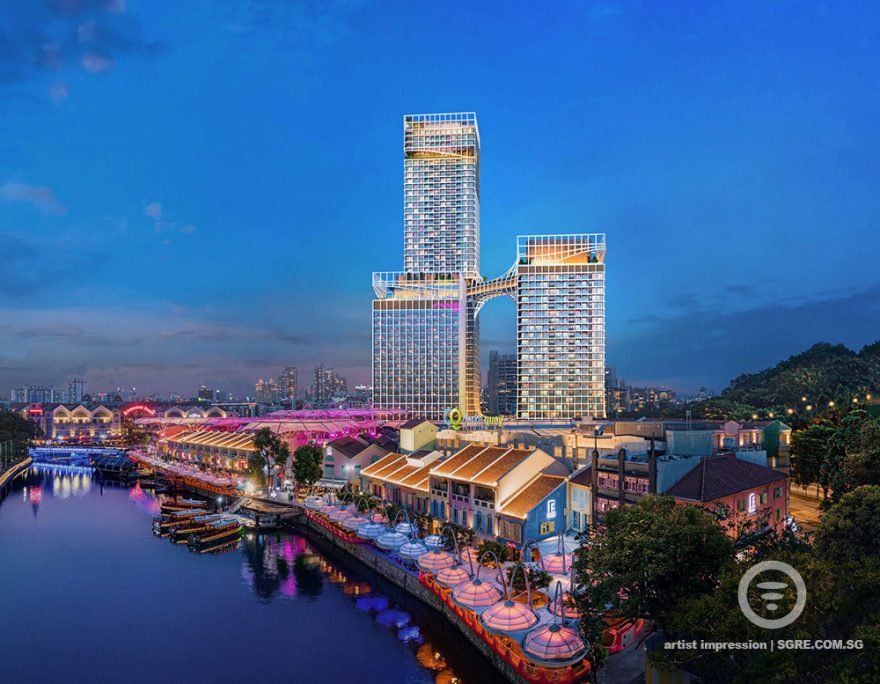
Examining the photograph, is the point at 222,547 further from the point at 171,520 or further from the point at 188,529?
the point at 171,520

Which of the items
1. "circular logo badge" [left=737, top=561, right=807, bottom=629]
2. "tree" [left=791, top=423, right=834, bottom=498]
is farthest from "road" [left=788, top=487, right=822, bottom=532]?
"circular logo badge" [left=737, top=561, right=807, bottom=629]

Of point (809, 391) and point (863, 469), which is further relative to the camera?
point (809, 391)

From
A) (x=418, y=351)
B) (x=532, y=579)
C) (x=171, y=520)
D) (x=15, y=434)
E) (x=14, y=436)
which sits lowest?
(x=171, y=520)

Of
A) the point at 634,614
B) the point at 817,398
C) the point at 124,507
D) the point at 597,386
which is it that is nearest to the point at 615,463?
the point at 634,614

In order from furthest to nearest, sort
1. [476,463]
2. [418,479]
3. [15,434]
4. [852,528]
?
[15,434] < [418,479] < [476,463] < [852,528]

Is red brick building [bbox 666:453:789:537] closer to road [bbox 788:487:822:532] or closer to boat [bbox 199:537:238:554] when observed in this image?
road [bbox 788:487:822:532]

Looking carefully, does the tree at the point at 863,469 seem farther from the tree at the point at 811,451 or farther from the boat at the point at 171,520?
the boat at the point at 171,520

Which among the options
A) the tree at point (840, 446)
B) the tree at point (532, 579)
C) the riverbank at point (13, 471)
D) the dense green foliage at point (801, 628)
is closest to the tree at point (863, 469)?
the tree at point (840, 446)

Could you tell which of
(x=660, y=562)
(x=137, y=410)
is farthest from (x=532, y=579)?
(x=137, y=410)
